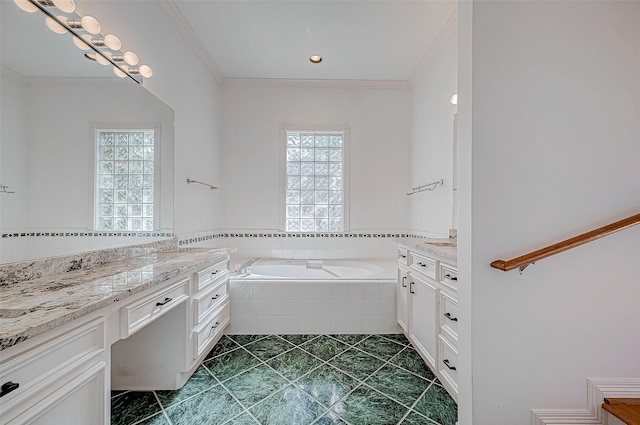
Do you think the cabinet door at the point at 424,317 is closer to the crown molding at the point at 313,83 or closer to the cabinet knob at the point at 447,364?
the cabinet knob at the point at 447,364

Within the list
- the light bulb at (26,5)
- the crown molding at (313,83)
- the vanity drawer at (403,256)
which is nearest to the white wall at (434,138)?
the crown molding at (313,83)

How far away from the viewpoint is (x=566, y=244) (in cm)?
115

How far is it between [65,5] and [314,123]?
8.21 feet

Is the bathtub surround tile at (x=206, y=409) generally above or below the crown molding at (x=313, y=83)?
below

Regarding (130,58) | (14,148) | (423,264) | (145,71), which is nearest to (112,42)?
(130,58)

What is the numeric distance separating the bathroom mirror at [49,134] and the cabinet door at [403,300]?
6.77ft

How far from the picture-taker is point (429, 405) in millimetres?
1663

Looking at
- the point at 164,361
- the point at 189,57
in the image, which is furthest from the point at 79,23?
the point at 164,361

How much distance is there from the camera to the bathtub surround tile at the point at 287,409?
154cm

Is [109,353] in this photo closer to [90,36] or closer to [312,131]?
[90,36]

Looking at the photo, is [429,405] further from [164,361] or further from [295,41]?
[295,41]

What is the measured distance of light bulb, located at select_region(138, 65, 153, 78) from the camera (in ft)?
6.53

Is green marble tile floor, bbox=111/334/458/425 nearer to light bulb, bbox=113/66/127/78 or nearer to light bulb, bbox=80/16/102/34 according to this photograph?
light bulb, bbox=113/66/127/78

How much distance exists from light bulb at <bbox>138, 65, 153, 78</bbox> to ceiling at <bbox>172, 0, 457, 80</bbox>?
0.66m
